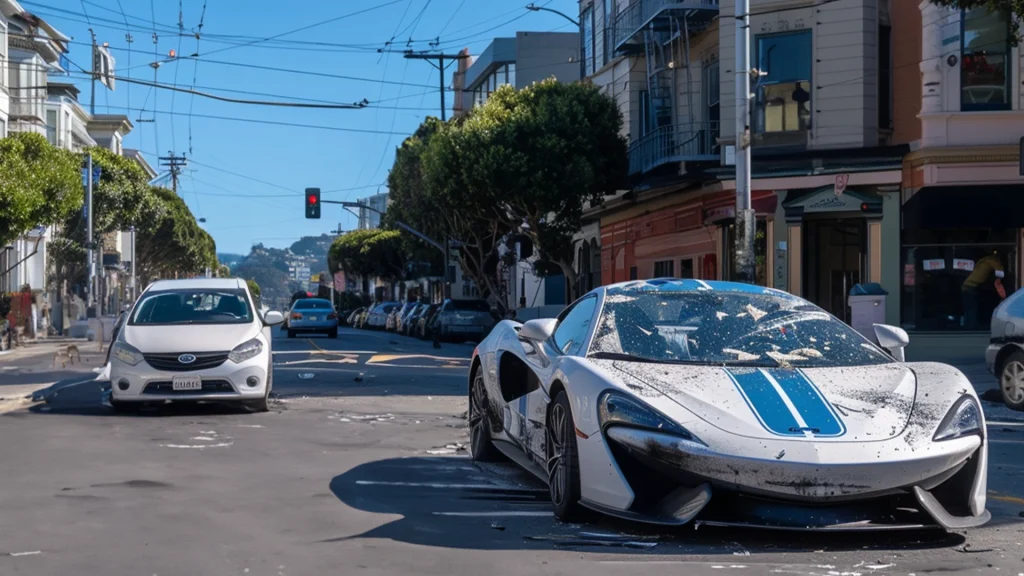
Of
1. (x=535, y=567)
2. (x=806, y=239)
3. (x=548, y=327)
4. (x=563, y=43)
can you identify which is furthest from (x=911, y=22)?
(x=563, y=43)

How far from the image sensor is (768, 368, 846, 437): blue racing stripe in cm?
607

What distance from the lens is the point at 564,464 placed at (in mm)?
6750

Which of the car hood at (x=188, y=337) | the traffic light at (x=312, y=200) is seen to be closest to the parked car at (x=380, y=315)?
the traffic light at (x=312, y=200)

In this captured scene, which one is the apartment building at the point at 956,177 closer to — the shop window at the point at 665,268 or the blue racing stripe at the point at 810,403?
the shop window at the point at 665,268

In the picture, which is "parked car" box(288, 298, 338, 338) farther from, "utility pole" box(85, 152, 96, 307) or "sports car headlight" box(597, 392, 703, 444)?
"sports car headlight" box(597, 392, 703, 444)

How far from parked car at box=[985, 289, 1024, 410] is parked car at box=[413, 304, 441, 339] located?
28947mm

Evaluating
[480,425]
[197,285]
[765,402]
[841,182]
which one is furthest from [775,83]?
[765,402]

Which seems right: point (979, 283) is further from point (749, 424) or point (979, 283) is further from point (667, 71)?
point (749, 424)

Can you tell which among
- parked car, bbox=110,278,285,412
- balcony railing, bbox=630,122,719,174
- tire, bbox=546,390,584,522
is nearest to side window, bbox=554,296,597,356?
tire, bbox=546,390,584,522

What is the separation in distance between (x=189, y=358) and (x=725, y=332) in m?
7.79

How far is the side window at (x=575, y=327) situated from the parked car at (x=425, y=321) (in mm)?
34859

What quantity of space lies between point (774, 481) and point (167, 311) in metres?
10.4

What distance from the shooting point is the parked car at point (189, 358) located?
1352 cm

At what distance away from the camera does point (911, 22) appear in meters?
26.9
